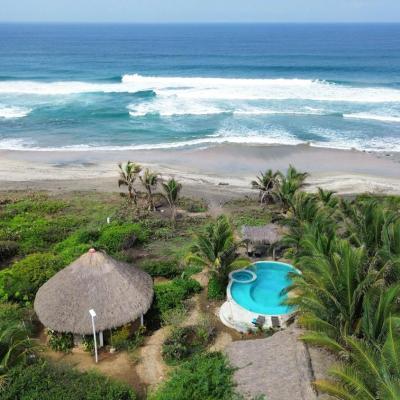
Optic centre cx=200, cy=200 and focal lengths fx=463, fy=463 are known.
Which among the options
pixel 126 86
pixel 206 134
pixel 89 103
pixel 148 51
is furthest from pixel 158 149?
pixel 148 51

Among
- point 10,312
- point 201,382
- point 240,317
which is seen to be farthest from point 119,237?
point 201,382

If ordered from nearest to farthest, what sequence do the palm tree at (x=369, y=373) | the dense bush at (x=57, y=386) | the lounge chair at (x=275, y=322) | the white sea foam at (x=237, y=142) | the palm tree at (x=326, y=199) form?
the palm tree at (x=369, y=373) < the dense bush at (x=57, y=386) < the lounge chair at (x=275, y=322) < the palm tree at (x=326, y=199) < the white sea foam at (x=237, y=142)

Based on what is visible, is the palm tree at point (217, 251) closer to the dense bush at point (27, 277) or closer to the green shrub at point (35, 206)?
the dense bush at point (27, 277)

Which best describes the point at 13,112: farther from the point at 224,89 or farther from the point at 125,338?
the point at 125,338

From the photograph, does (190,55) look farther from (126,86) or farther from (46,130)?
(46,130)

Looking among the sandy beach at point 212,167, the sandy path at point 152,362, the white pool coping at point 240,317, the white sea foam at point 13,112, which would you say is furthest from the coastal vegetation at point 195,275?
the white sea foam at point 13,112

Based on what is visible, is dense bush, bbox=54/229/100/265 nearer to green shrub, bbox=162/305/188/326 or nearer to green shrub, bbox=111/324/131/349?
green shrub, bbox=111/324/131/349
